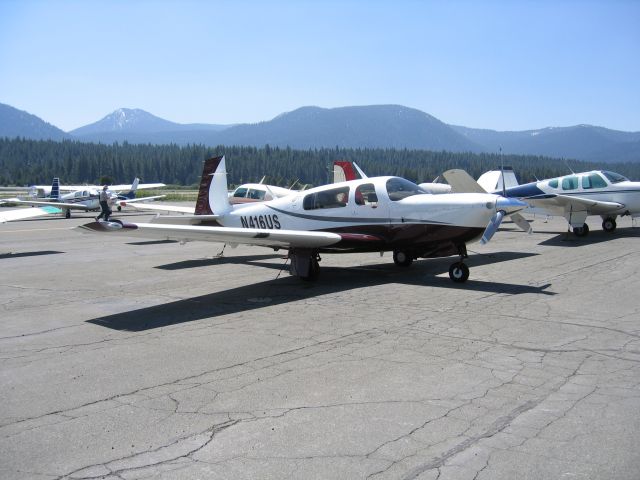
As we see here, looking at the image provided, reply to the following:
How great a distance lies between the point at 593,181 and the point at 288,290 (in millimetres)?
15720

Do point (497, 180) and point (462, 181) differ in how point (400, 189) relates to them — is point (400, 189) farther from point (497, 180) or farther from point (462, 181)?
point (497, 180)

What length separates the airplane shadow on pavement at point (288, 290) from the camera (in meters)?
8.72

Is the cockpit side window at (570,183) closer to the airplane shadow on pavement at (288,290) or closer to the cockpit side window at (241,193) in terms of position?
the airplane shadow on pavement at (288,290)

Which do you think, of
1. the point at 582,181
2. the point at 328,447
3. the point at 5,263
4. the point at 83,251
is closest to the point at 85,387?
the point at 328,447

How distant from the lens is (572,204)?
66.5ft

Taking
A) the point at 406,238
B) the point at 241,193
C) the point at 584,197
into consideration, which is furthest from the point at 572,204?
the point at 241,193

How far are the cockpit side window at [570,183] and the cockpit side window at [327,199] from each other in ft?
43.8

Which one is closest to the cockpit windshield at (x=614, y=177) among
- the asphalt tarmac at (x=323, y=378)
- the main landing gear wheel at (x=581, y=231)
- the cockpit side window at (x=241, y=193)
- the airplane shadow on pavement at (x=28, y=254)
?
the main landing gear wheel at (x=581, y=231)

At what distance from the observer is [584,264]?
45.6 ft

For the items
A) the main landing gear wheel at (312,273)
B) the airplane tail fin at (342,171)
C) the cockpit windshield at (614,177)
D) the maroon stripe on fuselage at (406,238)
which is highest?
the airplane tail fin at (342,171)

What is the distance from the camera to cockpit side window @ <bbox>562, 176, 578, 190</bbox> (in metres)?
22.3

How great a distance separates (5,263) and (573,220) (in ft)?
58.7

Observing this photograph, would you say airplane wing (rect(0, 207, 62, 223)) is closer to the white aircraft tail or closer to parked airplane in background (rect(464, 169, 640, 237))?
parked airplane in background (rect(464, 169, 640, 237))

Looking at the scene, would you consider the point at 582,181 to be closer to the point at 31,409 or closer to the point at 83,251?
the point at 83,251
